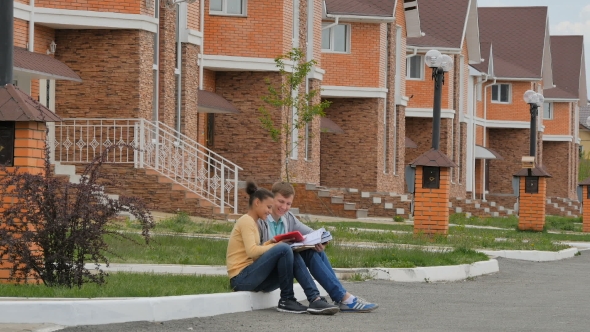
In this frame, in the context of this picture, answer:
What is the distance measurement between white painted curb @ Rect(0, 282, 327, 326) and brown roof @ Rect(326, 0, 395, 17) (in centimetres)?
3236

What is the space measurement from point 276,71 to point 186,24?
4.05 meters

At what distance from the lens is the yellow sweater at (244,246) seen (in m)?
11.8

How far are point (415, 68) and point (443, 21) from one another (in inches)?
142

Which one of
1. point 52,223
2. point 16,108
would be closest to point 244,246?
point 52,223

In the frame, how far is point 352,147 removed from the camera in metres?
44.7

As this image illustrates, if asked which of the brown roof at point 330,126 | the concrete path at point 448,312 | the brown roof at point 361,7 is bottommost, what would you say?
the concrete path at point 448,312

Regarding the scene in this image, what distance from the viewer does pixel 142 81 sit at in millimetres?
27625

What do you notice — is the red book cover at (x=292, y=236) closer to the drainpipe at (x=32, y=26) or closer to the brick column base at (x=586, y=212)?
the drainpipe at (x=32, y=26)

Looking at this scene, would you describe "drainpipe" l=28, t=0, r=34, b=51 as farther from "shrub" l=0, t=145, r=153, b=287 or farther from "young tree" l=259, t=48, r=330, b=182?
"shrub" l=0, t=145, r=153, b=287

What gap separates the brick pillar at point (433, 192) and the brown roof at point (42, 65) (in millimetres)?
7285

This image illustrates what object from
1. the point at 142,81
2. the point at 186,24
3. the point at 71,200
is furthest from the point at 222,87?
the point at 71,200

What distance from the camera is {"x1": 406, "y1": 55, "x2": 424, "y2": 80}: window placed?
52594 mm

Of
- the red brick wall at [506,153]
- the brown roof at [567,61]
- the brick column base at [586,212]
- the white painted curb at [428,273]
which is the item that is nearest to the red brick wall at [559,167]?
the brown roof at [567,61]

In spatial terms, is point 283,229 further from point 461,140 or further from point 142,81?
point 461,140
